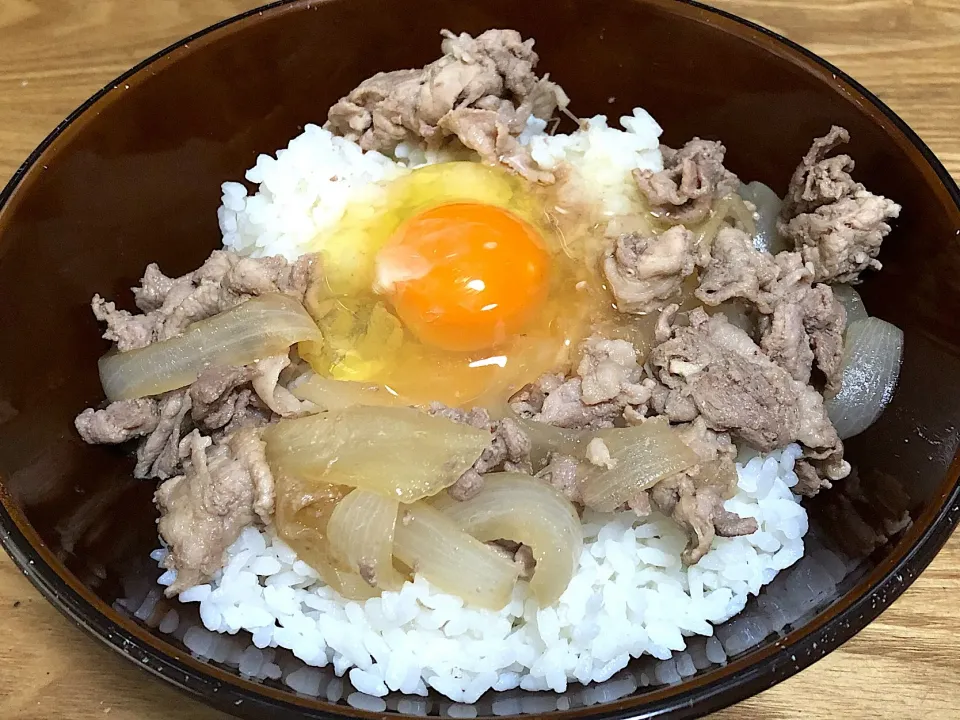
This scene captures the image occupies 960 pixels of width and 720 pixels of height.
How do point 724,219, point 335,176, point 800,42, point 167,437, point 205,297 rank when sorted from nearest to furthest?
1. point 167,437
2. point 205,297
3. point 724,219
4. point 335,176
5. point 800,42

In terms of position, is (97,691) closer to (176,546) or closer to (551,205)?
(176,546)

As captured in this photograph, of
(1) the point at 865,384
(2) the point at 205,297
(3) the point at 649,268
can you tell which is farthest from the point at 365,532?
(1) the point at 865,384

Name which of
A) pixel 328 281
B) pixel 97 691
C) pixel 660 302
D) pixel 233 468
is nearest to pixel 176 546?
pixel 233 468

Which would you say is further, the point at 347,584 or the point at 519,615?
the point at 519,615

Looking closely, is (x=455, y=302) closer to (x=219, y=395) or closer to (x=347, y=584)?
(x=219, y=395)

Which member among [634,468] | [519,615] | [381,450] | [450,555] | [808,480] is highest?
[381,450]

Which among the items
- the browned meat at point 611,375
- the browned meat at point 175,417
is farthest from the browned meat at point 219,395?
the browned meat at point 611,375

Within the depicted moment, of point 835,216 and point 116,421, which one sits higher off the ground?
point 835,216
